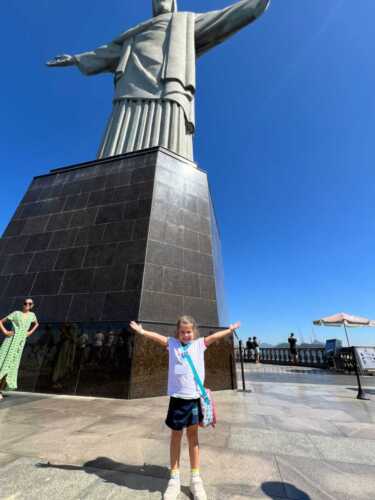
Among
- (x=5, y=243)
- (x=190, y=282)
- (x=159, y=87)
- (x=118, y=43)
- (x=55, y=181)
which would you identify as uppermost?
(x=118, y=43)

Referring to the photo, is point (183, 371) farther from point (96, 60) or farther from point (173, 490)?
point (96, 60)

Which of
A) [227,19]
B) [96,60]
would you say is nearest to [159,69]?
[96,60]

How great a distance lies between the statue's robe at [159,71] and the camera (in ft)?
41.9

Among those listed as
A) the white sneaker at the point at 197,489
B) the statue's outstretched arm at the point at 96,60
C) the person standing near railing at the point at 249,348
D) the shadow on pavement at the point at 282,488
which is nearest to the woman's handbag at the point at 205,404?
the white sneaker at the point at 197,489

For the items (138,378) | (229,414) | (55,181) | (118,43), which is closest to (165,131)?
(55,181)

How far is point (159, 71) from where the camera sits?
14.2 metres

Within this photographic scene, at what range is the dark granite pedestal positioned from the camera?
19.9 feet

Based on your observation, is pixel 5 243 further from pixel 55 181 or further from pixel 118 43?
pixel 118 43

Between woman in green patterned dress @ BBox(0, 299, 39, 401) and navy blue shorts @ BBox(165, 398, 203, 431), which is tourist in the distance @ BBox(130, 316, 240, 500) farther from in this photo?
woman in green patterned dress @ BBox(0, 299, 39, 401)

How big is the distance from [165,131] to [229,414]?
40.5 ft

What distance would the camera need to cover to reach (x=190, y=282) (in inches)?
305

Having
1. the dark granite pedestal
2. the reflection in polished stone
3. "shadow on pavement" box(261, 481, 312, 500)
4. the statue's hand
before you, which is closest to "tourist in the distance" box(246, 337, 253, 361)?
the dark granite pedestal

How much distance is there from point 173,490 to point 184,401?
2.03ft

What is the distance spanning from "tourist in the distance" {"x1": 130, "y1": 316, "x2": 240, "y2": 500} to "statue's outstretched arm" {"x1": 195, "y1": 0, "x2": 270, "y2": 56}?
21270 millimetres
